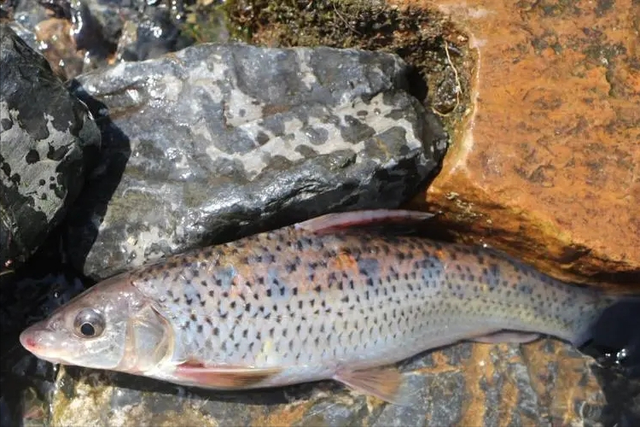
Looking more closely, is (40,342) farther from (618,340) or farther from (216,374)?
(618,340)

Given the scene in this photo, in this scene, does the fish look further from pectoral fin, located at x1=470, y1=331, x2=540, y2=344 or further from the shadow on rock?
the shadow on rock

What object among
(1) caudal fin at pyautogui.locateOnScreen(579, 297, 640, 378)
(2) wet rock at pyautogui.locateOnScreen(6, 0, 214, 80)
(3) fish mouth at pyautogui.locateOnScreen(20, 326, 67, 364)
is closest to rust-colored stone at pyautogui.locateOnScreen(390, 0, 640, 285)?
(1) caudal fin at pyautogui.locateOnScreen(579, 297, 640, 378)

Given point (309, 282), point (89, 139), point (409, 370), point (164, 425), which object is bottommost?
point (164, 425)

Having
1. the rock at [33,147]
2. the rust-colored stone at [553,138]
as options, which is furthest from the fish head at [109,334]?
the rust-colored stone at [553,138]

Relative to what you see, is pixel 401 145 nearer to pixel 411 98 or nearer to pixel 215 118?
pixel 411 98

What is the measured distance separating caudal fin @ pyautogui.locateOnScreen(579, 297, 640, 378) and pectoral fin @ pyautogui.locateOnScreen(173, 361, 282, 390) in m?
2.17

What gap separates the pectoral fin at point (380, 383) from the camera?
4.56 metres

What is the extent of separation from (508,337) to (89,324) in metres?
2.63

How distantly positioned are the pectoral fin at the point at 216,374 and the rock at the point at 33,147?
1.18m

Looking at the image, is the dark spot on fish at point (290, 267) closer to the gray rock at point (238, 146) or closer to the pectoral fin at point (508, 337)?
the gray rock at point (238, 146)

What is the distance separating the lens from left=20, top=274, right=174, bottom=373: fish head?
424 cm

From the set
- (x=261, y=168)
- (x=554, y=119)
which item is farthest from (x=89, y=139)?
(x=554, y=119)

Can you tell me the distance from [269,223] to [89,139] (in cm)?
118

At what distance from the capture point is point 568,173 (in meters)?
4.58
